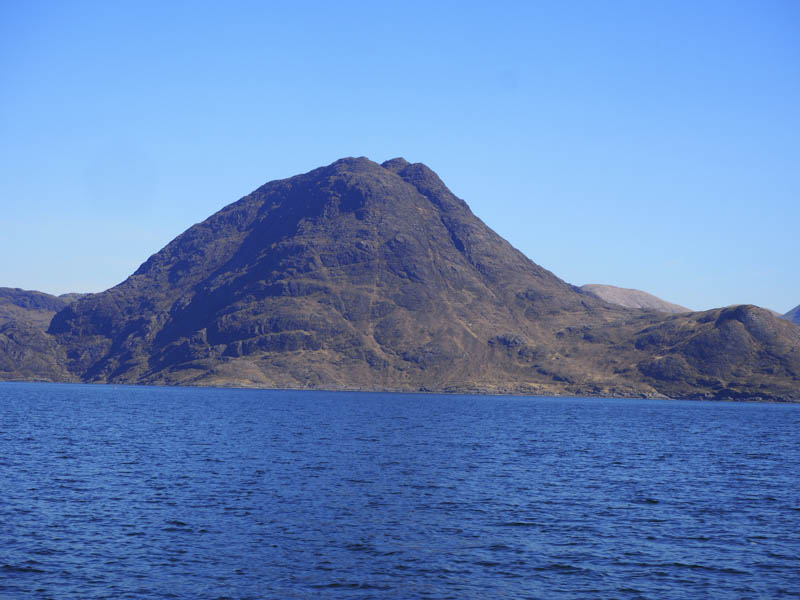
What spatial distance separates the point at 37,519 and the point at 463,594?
30.8m

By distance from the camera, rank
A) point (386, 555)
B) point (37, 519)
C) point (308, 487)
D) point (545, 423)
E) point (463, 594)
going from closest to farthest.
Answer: point (463, 594), point (386, 555), point (37, 519), point (308, 487), point (545, 423)

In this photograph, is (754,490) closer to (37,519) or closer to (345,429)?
Answer: (37,519)

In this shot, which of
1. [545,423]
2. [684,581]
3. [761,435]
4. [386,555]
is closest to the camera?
[684,581]

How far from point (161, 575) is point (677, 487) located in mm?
52898

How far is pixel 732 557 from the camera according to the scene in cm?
4412

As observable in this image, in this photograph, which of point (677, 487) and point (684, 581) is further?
point (677, 487)

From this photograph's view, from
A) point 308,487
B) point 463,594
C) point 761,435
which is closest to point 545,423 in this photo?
point 761,435

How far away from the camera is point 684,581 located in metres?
38.9

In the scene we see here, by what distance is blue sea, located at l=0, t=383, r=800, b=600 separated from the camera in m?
37.4

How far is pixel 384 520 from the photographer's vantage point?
51.8 metres

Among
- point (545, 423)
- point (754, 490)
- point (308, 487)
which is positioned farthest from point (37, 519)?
point (545, 423)

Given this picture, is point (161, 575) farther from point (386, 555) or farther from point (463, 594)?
point (463, 594)

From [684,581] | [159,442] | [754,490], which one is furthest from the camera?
[159,442]

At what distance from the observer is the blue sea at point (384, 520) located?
37.4 meters
